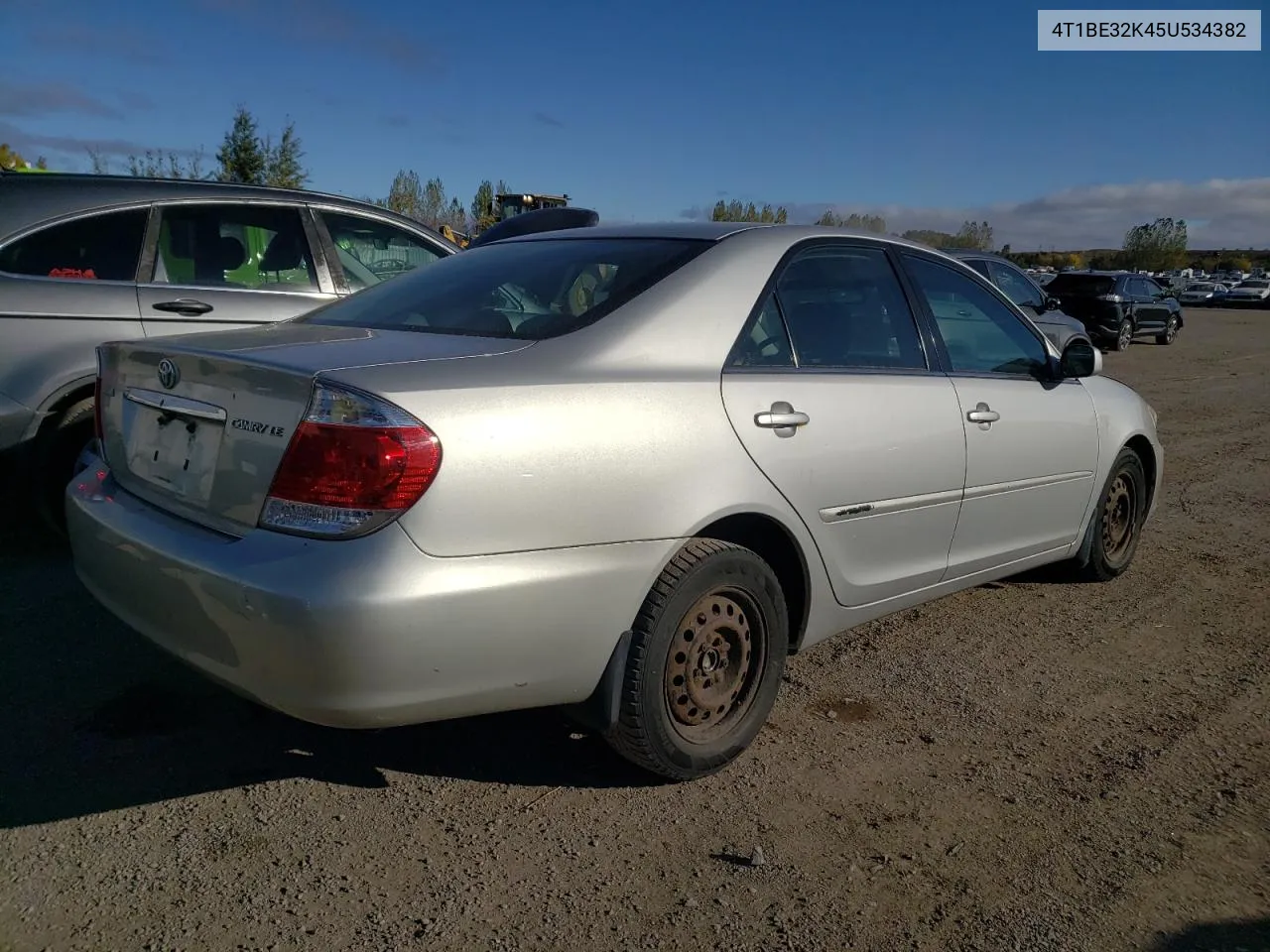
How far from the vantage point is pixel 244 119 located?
24578 millimetres

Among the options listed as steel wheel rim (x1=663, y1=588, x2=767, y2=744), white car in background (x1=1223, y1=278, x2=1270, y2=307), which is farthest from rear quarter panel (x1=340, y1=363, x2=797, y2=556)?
white car in background (x1=1223, y1=278, x2=1270, y2=307)

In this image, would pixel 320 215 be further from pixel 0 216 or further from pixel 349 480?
pixel 349 480

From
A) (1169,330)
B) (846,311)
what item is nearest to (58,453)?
(846,311)

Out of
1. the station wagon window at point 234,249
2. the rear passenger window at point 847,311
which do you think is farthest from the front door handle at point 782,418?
the station wagon window at point 234,249

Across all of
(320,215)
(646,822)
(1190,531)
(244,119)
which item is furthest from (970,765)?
(244,119)

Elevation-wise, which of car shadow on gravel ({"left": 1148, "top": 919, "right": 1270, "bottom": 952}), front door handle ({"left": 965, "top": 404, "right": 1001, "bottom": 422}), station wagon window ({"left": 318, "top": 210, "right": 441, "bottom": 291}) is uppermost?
station wagon window ({"left": 318, "top": 210, "right": 441, "bottom": 291})

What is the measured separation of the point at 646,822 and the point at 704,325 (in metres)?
1.42

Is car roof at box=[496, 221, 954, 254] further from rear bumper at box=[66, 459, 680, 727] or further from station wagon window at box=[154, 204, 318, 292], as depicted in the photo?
station wagon window at box=[154, 204, 318, 292]

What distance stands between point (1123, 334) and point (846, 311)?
20185 mm

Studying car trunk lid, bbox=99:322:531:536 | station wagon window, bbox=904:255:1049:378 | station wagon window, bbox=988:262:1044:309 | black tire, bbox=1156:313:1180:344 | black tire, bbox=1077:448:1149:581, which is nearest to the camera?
car trunk lid, bbox=99:322:531:536

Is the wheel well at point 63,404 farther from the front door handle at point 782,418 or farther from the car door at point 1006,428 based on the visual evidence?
the car door at point 1006,428

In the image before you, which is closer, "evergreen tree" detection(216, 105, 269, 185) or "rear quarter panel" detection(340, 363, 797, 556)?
"rear quarter panel" detection(340, 363, 797, 556)

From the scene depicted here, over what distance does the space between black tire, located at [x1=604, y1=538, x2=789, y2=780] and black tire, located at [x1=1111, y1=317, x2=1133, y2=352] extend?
67.2ft

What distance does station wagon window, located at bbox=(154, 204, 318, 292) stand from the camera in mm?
5164
